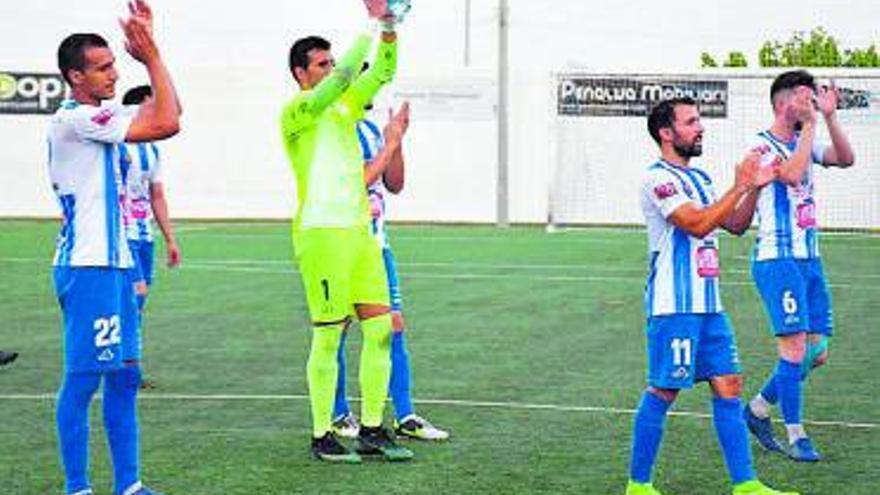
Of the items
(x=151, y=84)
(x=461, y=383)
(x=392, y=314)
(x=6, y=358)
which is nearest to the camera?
(x=151, y=84)

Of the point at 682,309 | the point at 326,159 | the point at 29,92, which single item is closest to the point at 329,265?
the point at 326,159

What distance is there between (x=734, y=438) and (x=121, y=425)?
2.90m

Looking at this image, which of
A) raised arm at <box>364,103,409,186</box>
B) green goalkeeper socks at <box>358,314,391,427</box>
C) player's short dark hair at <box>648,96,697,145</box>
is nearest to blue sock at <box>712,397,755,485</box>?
player's short dark hair at <box>648,96,697,145</box>

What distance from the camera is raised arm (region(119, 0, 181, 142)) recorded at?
8.45 meters

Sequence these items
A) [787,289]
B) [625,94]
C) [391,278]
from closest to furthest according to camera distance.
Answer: [787,289]
[391,278]
[625,94]

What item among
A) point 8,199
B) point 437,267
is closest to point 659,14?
point 8,199

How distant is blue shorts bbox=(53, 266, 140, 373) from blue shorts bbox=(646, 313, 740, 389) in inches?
99.5

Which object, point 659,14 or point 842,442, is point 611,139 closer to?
point 659,14

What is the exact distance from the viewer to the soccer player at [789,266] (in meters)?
11.2

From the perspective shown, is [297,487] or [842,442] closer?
[297,487]

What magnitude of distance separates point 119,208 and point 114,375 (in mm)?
799

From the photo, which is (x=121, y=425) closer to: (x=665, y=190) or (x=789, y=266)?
(x=665, y=190)

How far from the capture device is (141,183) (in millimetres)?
14547

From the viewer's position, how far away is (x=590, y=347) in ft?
54.1
